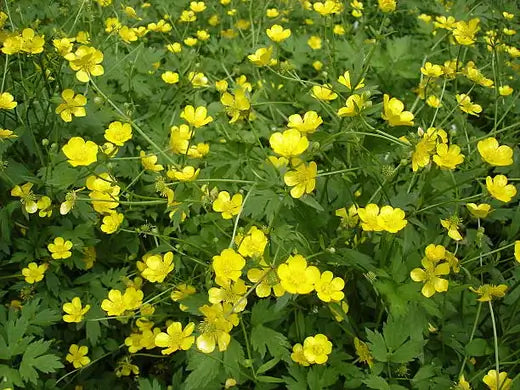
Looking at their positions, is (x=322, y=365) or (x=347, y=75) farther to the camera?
(x=347, y=75)

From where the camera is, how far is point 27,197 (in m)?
1.87

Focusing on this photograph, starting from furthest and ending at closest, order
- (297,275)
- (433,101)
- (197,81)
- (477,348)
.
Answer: (197,81)
(433,101)
(477,348)
(297,275)

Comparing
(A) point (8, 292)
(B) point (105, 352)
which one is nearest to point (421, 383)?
(B) point (105, 352)

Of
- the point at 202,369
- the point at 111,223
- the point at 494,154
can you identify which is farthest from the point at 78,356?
the point at 494,154

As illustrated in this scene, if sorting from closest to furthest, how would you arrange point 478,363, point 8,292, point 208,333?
point 208,333 < point 478,363 < point 8,292

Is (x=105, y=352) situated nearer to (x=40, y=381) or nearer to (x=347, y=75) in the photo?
(x=40, y=381)

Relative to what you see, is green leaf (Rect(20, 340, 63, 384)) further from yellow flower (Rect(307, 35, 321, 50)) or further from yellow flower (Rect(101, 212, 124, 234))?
yellow flower (Rect(307, 35, 321, 50))

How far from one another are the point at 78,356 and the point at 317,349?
3.05ft

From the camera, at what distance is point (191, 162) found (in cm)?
191

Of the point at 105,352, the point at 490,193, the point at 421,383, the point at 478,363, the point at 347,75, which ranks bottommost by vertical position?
the point at 105,352

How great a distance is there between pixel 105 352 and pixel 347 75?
4.46 ft

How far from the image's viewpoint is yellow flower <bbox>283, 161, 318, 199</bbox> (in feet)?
4.80

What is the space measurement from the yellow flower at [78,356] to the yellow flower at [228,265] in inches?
32.3

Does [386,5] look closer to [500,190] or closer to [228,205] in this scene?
[500,190]
